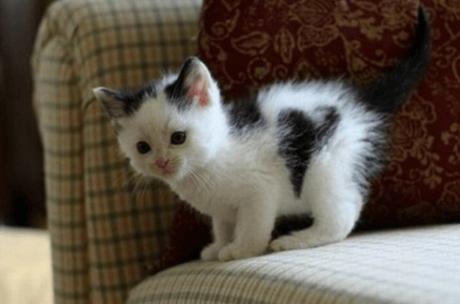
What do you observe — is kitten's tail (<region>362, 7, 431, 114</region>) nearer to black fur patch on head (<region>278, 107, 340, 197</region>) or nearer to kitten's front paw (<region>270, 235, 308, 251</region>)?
black fur patch on head (<region>278, 107, 340, 197</region>)

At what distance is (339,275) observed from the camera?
0.98 metres

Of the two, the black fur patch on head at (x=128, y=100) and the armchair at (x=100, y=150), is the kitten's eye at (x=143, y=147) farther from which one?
the armchair at (x=100, y=150)

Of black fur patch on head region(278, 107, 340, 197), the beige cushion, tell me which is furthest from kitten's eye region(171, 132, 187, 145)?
the beige cushion

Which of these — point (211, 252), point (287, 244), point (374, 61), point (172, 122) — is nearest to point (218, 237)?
point (211, 252)

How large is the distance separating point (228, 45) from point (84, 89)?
0.98 feet

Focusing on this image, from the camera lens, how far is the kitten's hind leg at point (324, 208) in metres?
1.20

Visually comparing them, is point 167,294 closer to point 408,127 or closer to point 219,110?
point 219,110

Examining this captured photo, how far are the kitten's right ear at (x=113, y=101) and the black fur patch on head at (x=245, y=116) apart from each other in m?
0.16

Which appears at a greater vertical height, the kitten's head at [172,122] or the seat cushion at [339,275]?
Answer: the kitten's head at [172,122]

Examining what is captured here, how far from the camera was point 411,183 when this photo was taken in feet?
4.22

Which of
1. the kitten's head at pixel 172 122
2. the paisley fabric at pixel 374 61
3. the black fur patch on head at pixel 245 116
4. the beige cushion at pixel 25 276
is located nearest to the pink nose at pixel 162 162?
the kitten's head at pixel 172 122

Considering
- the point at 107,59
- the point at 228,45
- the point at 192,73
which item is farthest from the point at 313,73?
the point at 107,59

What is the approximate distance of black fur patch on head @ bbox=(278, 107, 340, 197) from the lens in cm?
120

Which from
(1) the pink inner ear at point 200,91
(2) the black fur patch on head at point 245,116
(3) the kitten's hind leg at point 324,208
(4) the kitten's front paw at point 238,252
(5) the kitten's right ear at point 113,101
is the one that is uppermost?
(1) the pink inner ear at point 200,91
